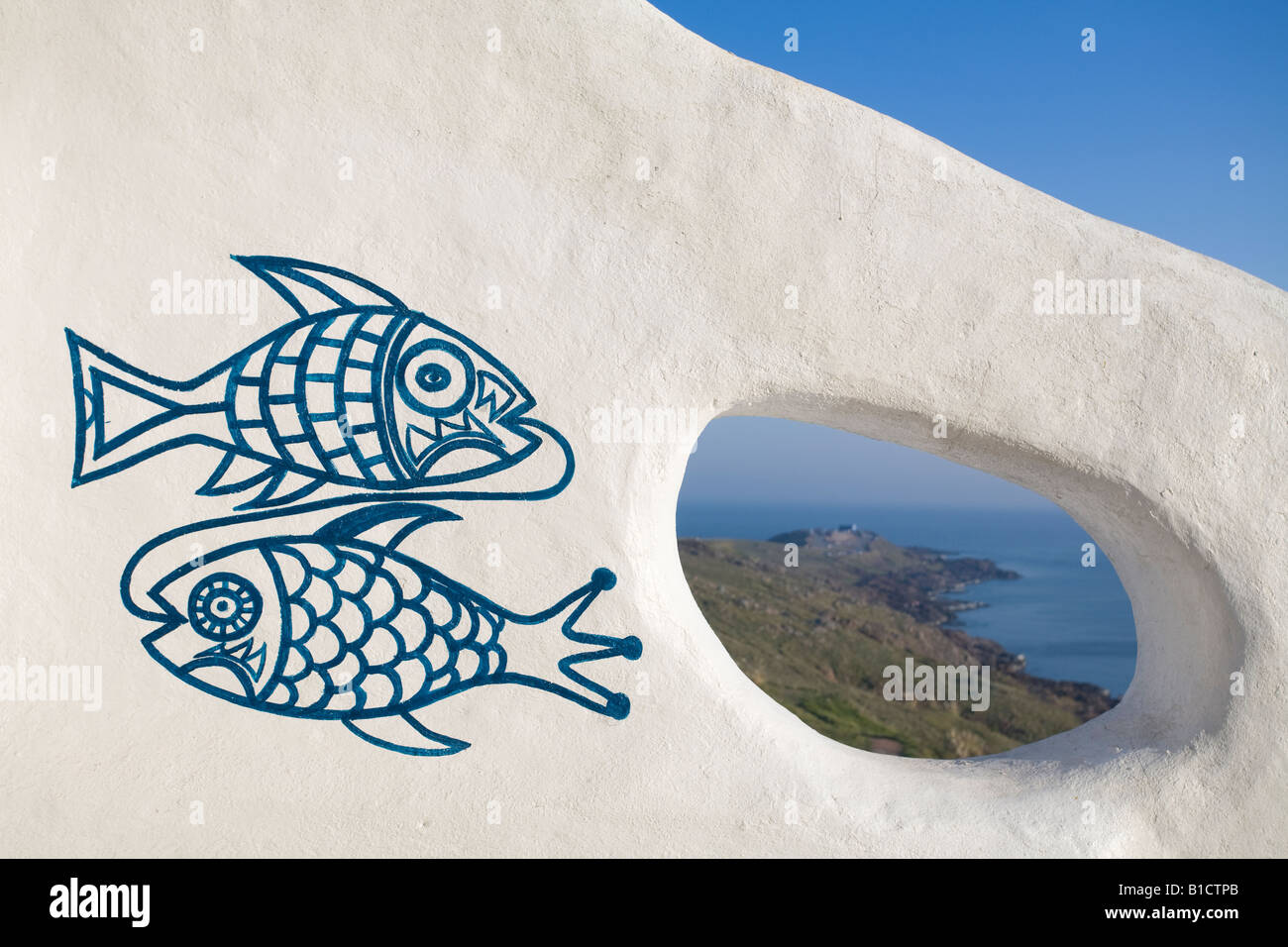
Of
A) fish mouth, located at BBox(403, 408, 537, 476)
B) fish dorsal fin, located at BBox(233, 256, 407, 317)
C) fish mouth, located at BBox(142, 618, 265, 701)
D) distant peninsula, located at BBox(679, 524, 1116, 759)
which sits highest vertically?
fish dorsal fin, located at BBox(233, 256, 407, 317)

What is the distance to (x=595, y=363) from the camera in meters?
3.92

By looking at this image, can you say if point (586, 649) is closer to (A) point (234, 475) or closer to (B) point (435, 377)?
(B) point (435, 377)

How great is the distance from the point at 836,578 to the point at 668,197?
486 inches

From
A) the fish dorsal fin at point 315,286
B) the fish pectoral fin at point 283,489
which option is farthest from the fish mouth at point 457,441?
the fish dorsal fin at point 315,286

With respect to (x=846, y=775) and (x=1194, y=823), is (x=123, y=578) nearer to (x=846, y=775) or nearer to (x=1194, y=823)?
(x=846, y=775)

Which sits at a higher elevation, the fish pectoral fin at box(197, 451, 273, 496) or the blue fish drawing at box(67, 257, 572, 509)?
the blue fish drawing at box(67, 257, 572, 509)

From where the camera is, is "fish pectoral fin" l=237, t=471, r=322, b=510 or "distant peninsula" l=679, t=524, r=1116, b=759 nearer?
"fish pectoral fin" l=237, t=471, r=322, b=510

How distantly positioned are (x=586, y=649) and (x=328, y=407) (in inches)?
59.3

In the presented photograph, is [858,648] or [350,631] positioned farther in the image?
[858,648]

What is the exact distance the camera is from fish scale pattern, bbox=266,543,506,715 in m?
3.85

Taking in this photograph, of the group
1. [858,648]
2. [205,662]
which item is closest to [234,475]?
[205,662]

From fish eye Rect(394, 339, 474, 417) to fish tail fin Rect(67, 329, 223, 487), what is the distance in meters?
0.80

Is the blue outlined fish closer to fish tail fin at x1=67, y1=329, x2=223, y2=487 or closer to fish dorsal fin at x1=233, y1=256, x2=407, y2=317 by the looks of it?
fish tail fin at x1=67, y1=329, x2=223, y2=487

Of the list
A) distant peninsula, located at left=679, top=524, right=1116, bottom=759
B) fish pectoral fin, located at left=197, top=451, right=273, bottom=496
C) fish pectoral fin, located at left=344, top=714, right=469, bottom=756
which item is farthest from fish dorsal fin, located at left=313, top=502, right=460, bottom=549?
distant peninsula, located at left=679, top=524, right=1116, bottom=759
